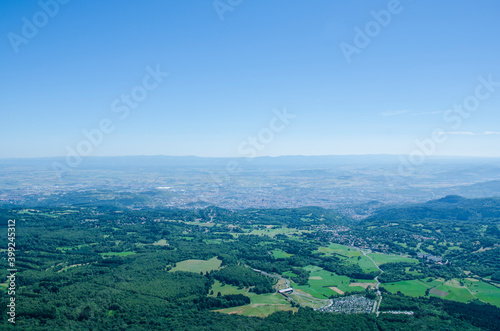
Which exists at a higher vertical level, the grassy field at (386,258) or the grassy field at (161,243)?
the grassy field at (161,243)

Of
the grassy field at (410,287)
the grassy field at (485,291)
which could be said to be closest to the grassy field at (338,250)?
the grassy field at (410,287)

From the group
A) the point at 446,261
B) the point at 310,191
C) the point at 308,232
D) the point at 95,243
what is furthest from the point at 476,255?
the point at 310,191

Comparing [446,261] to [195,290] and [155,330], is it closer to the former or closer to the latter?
[195,290]

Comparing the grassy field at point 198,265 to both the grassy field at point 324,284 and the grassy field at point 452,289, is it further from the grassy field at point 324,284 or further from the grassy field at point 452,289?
the grassy field at point 452,289

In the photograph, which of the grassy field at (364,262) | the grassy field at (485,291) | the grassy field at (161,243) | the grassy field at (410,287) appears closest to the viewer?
the grassy field at (485,291)

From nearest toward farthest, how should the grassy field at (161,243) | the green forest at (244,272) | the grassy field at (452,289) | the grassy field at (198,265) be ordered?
the green forest at (244,272) → the grassy field at (452,289) → the grassy field at (198,265) → the grassy field at (161,243)

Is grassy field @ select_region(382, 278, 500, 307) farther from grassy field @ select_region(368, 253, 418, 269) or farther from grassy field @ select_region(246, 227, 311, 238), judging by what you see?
grassy field @ select_region(246, 227, 311, 238)
